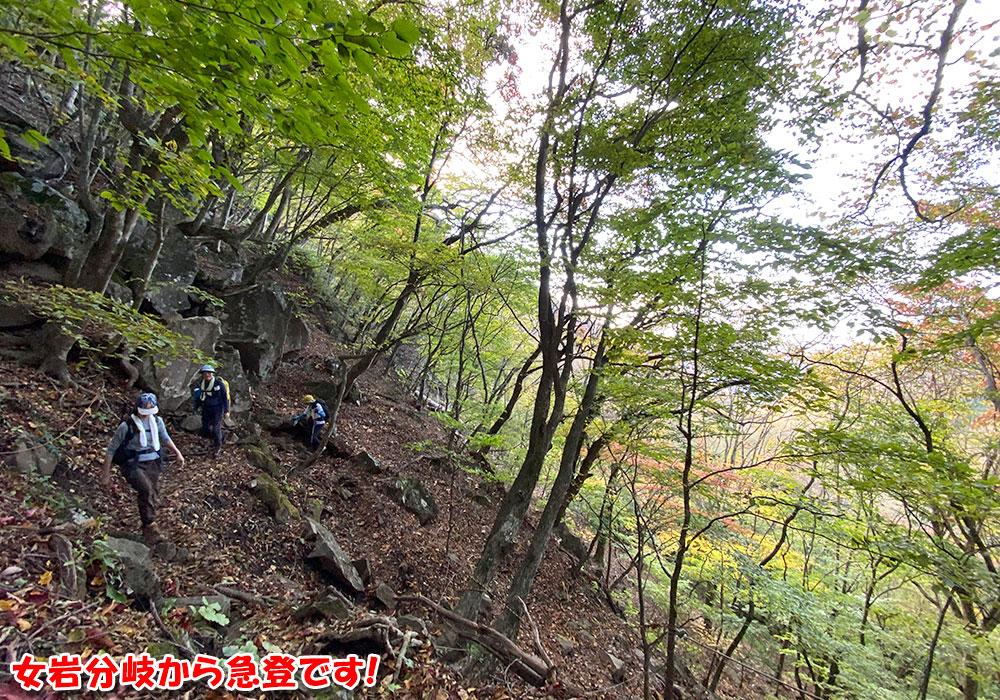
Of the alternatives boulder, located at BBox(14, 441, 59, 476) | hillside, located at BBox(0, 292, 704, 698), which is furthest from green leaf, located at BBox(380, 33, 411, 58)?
boulder, located at BBox(14, 441, 59, 476)

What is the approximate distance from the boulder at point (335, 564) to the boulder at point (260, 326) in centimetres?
574

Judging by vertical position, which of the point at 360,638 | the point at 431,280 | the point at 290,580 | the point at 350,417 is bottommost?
the point at 290,580

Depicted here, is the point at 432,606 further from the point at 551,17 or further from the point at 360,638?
the point at 551,17

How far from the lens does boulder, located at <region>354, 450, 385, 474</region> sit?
956 cm

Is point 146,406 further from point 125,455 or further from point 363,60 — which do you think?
point 363,60

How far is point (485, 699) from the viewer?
4230 mm

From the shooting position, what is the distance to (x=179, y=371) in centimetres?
779

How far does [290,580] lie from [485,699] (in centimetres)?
337

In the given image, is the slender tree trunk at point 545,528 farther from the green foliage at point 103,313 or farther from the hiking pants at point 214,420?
the hiking pants at point 214,420

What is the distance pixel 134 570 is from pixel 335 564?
2638 mm

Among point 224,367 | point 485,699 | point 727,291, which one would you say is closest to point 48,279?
point 224,367

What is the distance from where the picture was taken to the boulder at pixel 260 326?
33.7 ft

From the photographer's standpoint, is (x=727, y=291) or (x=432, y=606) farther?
(x=727, y=291)

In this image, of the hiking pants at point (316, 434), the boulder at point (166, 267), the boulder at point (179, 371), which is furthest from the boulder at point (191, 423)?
the boulder at point (166, 267)
